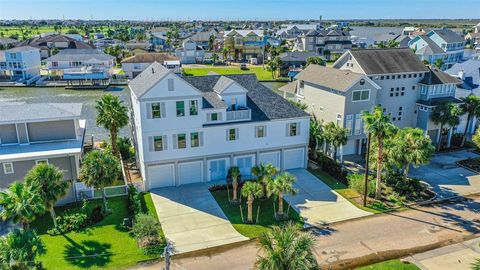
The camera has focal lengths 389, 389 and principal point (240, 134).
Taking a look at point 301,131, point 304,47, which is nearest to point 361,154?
point 301,131

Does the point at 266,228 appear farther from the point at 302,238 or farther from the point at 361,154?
the point at 361,154

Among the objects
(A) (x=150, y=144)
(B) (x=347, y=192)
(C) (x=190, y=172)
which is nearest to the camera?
(A) (x=150, y=144)

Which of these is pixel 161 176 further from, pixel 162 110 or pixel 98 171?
pixel 98 171

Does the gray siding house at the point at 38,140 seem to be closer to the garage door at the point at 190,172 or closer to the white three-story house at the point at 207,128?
the white three-story house at the point at 207,128

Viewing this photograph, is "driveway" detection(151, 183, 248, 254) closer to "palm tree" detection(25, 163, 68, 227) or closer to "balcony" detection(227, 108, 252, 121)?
"balcony" detection(227, 108, 252, 121)

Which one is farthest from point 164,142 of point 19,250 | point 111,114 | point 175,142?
point 19,250

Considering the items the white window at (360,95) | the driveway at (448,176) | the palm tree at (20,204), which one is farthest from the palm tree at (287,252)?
the white window at (360,95)
